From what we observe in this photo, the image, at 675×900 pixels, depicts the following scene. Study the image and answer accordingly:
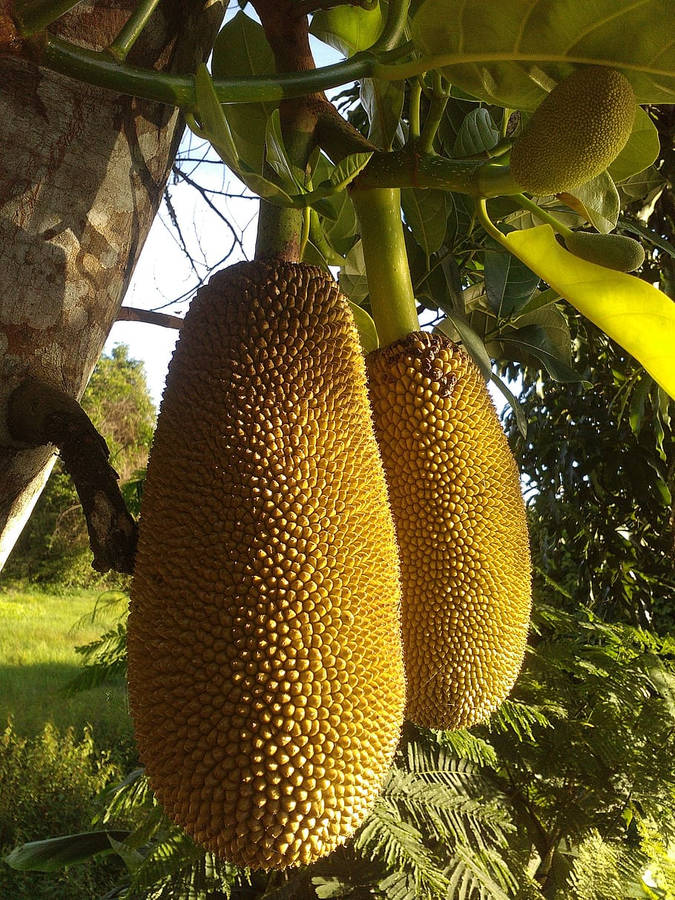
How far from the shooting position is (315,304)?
0.45m

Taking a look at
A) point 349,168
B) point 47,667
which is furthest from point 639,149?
point 47,667

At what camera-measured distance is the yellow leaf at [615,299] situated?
1.24 ft

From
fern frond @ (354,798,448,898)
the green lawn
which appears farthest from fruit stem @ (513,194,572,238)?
the green lawn

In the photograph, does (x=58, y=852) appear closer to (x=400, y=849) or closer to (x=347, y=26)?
(x=400, y=849)

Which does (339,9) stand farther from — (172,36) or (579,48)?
(579,48)

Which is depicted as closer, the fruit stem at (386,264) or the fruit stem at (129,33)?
the fruit stem at (129,33)

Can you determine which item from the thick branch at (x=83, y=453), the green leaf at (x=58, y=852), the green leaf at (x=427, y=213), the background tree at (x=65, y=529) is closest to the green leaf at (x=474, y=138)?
the green leaf at (x=427, y=213)

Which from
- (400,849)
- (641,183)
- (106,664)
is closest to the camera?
(641,183)

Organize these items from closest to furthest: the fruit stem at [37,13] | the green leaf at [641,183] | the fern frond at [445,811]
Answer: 1. the fruit stem at [37,13]
2. the green leaf at [641,183]
3. the fern frond at [445,811]

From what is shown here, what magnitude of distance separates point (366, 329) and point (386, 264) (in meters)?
0.06

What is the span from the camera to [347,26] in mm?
634

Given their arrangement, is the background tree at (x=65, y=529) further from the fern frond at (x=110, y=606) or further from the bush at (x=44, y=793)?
the bush at (x=44, y=793)

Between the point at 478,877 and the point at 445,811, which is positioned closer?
the point at 478,877

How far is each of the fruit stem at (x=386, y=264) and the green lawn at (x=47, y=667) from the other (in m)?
4.35
